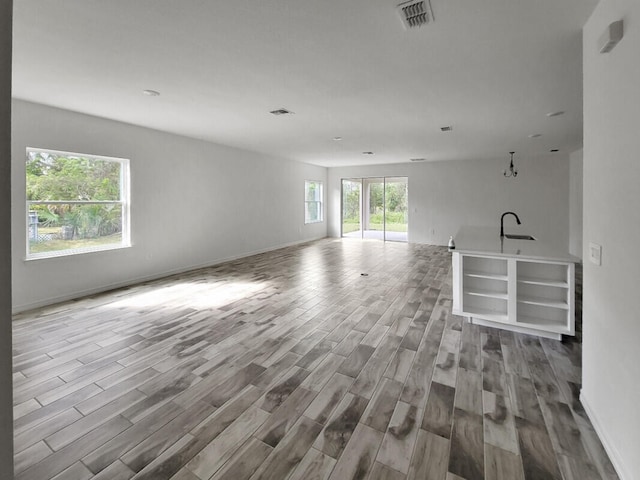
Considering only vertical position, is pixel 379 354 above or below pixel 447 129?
below

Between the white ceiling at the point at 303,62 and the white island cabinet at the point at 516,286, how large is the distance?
1754 millimetres

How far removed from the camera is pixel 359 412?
2.02m

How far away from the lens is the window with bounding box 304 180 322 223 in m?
10.1

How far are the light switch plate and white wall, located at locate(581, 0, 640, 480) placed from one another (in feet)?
0.12

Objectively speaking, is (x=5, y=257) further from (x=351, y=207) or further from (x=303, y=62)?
(x=351, y=207)

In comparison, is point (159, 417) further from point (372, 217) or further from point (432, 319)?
point (372, 217)

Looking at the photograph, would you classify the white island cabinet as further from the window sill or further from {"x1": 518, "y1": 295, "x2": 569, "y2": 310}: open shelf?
the window sill

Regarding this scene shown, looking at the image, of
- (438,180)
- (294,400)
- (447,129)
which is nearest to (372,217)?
(438,180)

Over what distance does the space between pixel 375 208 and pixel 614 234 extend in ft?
31.1

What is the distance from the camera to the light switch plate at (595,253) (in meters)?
1.88

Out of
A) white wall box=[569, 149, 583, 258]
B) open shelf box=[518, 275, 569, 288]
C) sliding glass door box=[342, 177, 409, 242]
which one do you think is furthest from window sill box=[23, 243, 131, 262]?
white wall box=[569, 149, 583, 258]

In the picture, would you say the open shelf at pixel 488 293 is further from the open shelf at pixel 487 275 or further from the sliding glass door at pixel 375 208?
the sliding glass door at pixel 375 208

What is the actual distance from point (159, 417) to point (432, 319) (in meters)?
2.79

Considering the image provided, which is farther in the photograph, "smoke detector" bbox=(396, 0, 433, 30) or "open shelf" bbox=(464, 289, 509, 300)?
"open shelf" bbox=(464, 289, 509, 300)
